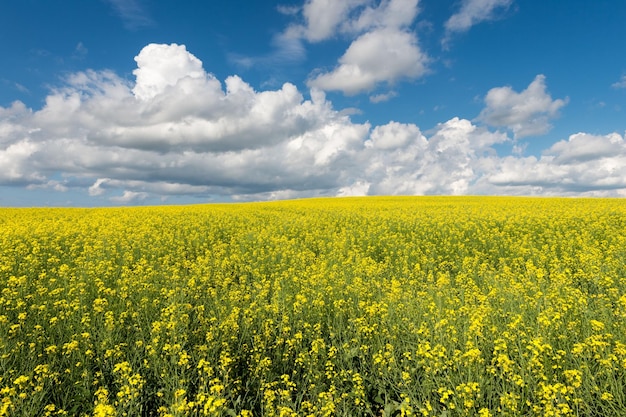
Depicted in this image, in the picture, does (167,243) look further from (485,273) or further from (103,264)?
(485,273)

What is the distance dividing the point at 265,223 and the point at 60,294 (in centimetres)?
1268

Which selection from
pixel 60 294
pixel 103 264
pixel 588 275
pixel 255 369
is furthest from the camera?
pixel 103 264

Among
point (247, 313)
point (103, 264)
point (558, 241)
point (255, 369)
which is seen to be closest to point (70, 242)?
point (103, 264)

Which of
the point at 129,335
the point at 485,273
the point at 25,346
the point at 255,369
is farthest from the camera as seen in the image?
the point at 485,273

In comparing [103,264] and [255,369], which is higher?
[103,264]

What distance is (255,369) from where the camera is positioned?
4793mm

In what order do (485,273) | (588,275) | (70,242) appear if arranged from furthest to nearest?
(70,242) < (485,273) < (588,275)

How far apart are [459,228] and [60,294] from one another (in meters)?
14.9

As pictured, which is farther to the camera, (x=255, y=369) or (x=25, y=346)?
(x=25, y=346)

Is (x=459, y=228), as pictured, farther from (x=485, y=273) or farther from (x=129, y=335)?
(x=129, y=335)

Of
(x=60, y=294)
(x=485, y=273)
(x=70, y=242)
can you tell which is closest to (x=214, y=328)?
(x=60, y=294)

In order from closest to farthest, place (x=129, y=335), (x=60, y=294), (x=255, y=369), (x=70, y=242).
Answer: (x=255, y=369) → (x=129, y=335) → (x=60, y=294) → (x=70, y=242)

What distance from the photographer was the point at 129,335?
5664 millimetres

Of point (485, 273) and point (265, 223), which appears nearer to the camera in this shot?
point (485, 273)
